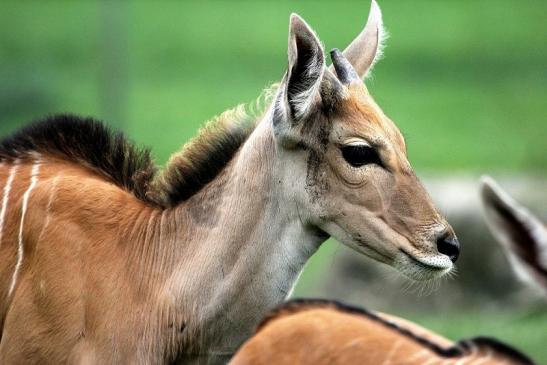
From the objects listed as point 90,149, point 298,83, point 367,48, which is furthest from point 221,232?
point 367,48

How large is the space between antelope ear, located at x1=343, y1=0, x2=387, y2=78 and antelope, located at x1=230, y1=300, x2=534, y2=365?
5.54 feet

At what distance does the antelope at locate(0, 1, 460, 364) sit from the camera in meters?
6.09

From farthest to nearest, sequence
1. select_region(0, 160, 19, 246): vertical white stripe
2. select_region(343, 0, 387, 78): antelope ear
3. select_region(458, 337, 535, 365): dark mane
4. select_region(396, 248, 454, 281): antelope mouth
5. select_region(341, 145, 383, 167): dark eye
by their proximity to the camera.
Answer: select_region(343, 0, 387, 78): antelope ear
select_region(0, 160, 19, 246): vertical white stripe
select_region(341, 145, 383, 167): dark eye
select_region(396, 248, 454, 281): antelope mouth
select_region(458, 337, 535, 365): dark mane

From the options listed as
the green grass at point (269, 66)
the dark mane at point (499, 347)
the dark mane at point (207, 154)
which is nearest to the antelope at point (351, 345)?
the dark mane at point (499, 347)

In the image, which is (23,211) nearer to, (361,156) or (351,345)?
(361,156)

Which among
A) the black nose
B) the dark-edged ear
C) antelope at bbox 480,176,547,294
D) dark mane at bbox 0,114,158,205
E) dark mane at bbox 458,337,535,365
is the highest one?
the dark-edged ear

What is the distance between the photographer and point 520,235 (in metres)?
4.88

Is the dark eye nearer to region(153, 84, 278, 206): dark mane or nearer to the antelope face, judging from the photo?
the antelope face

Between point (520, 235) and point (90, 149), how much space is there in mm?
2626

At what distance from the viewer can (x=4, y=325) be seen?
20.7 ft

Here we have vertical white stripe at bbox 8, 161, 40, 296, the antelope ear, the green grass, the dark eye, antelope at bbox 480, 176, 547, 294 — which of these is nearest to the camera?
antelope at bbox 480, 176, 547, 294

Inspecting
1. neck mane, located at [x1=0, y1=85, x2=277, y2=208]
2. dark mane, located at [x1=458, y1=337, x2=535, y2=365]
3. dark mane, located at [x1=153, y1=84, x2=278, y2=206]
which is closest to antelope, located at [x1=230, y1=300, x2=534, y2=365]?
dark mane, located at [x1=458, y1=337, x2=535, y2=365]

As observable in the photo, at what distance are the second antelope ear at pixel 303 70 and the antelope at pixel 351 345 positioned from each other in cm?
109

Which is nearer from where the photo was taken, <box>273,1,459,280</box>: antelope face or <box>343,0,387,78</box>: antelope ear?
<box>273,1,459,280</box>: antelope face
